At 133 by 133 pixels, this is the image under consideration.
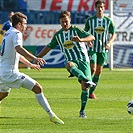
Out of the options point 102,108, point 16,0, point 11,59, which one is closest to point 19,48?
point 11,59

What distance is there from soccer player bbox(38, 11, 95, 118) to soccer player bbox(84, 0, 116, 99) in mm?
3119

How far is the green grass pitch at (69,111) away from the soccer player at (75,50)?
0.68 m

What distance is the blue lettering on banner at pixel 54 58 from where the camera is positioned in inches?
1096

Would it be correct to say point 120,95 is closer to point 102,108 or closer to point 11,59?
point 102,108

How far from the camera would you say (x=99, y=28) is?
54.2ft

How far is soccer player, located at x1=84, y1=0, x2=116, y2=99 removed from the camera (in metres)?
15.8

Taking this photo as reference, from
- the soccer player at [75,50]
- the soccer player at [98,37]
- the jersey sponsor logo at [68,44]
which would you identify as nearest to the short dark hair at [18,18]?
the soccer player at [75,50]

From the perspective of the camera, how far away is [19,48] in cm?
1024

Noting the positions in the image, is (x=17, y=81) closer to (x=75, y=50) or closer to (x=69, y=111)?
(x=75, y=50)

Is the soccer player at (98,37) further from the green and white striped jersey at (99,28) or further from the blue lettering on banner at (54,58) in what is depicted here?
the blue lettering on banner at (54,58)

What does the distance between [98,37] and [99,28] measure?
244 mm

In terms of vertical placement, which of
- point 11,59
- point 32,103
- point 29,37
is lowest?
point 29,37

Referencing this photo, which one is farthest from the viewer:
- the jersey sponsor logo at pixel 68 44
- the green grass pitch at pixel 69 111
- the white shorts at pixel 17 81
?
the jersey sponsor logo at pixel 68 44

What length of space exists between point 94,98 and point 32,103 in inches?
71.2
